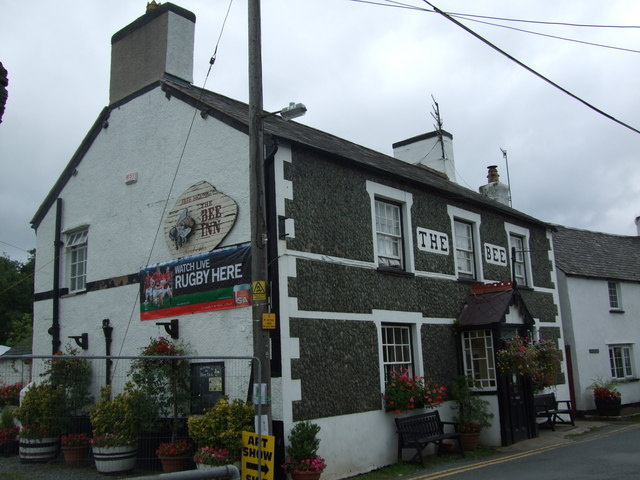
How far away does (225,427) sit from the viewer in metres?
9.70

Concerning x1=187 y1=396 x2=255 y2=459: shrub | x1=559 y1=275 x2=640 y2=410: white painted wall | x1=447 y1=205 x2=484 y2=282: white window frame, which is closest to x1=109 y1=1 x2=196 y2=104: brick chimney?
x1=447 y1=205 x2=484 y2=282: white window frame

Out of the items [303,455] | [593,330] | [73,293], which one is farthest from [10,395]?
[593,330]

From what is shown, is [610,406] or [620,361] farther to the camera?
[620,361]

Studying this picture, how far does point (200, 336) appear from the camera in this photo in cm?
1141

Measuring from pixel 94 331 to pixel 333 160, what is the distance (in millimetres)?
6288

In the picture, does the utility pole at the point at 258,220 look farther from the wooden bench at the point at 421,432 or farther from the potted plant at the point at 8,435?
the potted plant at the point at 8,435

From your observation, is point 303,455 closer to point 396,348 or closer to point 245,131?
point 396,348

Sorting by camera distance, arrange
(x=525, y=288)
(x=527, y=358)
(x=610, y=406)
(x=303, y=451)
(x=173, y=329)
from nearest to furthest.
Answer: (x=303, y=451) → (x=173, y=329) → (x=527, y=358) → (x=525, y=288) → (x=610, y=406)

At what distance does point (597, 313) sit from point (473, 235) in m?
7.75

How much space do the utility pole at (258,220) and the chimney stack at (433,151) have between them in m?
13.2

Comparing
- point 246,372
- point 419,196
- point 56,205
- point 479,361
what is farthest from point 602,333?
point 56,205

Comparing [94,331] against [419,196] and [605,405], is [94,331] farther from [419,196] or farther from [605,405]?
[605,405]

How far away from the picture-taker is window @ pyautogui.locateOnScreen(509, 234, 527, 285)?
697 inches

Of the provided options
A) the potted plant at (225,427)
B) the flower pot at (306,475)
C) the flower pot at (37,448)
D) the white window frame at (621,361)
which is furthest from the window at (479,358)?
the white window frame at (621,361)
